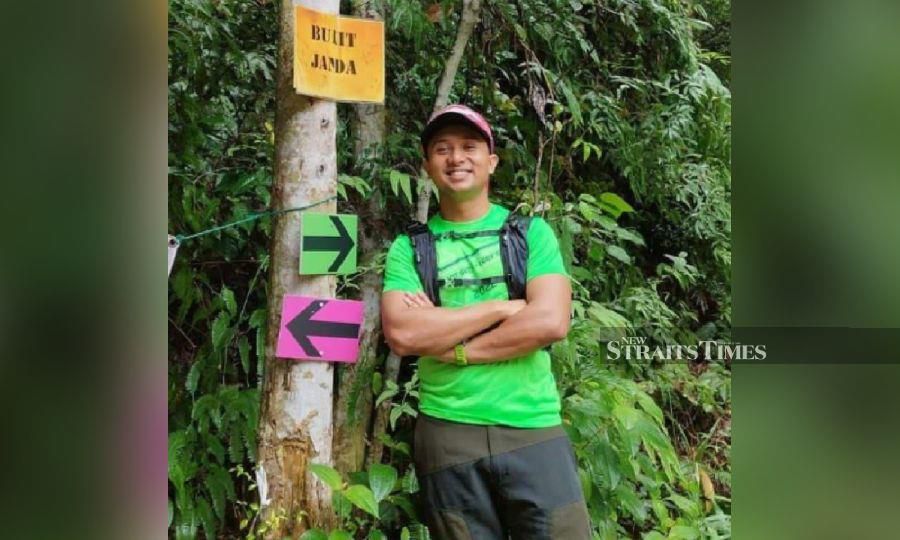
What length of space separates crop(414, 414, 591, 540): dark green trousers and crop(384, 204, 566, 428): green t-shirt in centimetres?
5

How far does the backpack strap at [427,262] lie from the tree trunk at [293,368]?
0.45 meters

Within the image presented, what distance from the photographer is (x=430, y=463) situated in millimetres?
2031

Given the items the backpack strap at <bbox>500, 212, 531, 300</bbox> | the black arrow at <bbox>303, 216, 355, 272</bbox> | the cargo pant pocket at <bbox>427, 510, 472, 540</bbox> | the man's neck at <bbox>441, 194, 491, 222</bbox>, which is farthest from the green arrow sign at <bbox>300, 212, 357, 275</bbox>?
the cargo pant pocket at <bbox>427, 510, 472, 540</bbox>

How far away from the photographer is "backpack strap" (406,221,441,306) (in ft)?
6.78

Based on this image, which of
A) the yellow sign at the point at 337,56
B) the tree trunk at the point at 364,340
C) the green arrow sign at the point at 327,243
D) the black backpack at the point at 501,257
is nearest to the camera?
the black backpack at the point at 501,257

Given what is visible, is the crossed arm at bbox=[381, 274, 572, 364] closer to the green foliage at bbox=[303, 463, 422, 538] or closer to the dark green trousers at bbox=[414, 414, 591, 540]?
the dark green trousers at bbox=[414, 414, 591, 540]

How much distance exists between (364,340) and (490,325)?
0.86m

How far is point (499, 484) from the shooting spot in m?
2.00

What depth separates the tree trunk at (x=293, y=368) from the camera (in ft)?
7.70

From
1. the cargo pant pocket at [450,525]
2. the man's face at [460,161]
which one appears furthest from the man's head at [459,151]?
the cargo pant pocket at [450,525]

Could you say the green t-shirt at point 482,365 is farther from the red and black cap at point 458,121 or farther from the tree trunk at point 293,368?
the tree trunk at point 293,368
